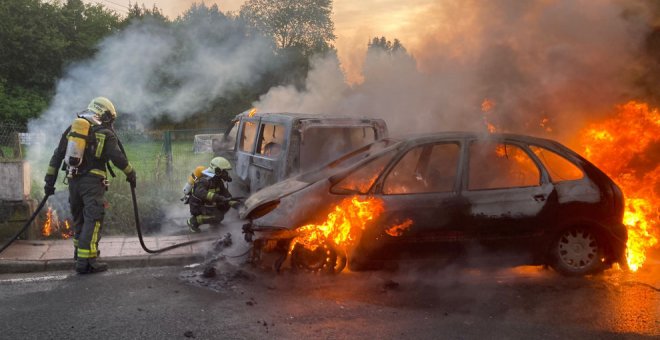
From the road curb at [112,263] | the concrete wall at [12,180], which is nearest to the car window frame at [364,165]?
the road curb at [112,263]

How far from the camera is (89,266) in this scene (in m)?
5.79

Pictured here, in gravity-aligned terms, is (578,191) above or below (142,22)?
below

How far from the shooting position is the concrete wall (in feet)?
23.8

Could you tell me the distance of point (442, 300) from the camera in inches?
191

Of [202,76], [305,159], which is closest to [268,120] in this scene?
[305,159]

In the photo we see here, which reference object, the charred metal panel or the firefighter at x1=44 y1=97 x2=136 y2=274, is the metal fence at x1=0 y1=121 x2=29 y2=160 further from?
the charred metal panel

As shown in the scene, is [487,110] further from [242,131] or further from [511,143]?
[242,131]

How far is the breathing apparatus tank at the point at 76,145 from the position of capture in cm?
570

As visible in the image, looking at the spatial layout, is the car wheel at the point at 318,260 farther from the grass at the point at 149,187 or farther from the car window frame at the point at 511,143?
the grass at the point at 149,187

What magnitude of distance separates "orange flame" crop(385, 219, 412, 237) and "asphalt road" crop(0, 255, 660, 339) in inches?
19.5

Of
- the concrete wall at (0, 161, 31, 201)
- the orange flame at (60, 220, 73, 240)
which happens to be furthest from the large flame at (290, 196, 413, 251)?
the concrete wall at (0, 161, 31, 201)

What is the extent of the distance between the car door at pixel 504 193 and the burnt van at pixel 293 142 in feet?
5.96

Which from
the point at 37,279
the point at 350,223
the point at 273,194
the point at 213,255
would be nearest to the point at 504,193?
the point at 350,223

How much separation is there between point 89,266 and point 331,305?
2.81 metres
